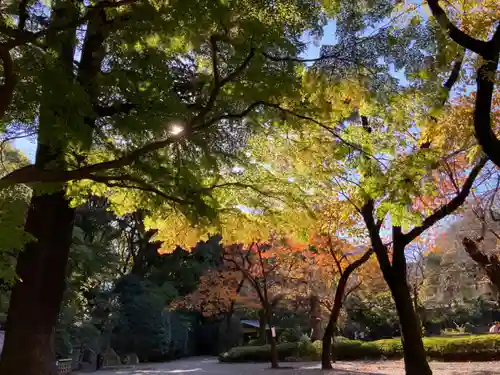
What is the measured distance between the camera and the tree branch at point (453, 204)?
762cm

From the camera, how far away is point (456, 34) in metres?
5.14

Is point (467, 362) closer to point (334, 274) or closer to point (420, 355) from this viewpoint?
point (334, 274)

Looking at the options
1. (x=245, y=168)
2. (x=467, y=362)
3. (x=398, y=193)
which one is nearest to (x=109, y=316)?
(x=467, y=362)

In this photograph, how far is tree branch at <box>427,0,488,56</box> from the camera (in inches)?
201

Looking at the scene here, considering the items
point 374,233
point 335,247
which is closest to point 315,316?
point 335,247

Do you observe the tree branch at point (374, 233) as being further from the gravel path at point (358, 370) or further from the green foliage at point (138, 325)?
the green foliage at point (138, 325)

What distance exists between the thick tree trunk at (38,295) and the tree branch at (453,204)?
5.90 metres

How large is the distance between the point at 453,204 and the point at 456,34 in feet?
11.8

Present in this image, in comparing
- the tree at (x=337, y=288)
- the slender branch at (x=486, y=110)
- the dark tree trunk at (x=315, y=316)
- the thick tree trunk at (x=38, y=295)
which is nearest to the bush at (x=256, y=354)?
the dark tree trunk at (x=315, y=316)

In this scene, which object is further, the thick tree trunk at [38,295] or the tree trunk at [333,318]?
the tree trunk at [333,318]

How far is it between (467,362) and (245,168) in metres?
12.0

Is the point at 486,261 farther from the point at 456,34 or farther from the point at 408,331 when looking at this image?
the point at 456,34

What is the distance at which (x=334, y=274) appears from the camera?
16.8m

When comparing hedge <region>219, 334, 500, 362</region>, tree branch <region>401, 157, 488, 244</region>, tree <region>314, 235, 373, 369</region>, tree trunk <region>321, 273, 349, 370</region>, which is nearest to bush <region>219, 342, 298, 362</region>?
hedge <region>219, 334, 500, 362</region>
